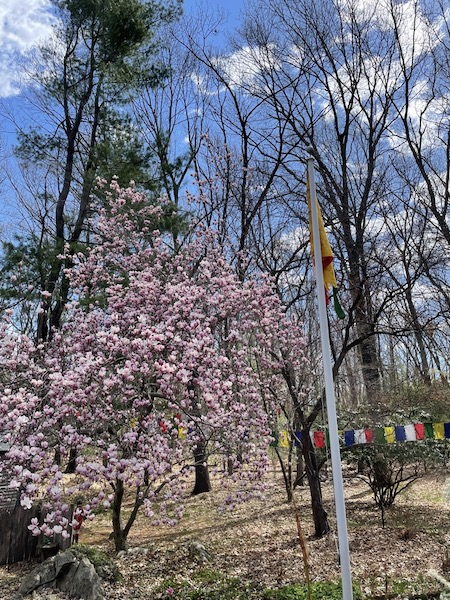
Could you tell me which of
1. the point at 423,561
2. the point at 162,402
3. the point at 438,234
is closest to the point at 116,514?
A: the point at 162,402

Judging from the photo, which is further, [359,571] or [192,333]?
[192,333]

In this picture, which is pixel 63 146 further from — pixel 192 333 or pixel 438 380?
pixel 438 380

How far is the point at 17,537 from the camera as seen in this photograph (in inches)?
300

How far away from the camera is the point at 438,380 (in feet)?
40.3

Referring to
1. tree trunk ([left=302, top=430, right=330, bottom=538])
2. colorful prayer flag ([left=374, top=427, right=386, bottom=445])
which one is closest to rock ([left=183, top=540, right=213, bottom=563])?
tree trunk ([left=302, top=430, right=330, bottom=538])

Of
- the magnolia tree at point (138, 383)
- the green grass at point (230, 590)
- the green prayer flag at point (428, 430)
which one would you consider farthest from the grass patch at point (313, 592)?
the green prayer flag at point (428, 430)

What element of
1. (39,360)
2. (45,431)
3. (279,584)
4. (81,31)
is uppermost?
(81,31)

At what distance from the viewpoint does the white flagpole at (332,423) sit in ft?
13.1

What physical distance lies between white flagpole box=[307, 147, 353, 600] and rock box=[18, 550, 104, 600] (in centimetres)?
284

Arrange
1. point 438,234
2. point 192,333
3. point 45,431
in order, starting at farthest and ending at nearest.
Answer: point 438,234, point 192,333, point 45,431

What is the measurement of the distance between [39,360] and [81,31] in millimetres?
9942

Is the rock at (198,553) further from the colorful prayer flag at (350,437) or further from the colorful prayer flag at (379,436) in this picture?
the colorful prayer flag at (379,436)

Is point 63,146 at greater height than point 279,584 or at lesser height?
greater

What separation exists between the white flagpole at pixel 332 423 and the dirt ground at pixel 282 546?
1.36 meters
